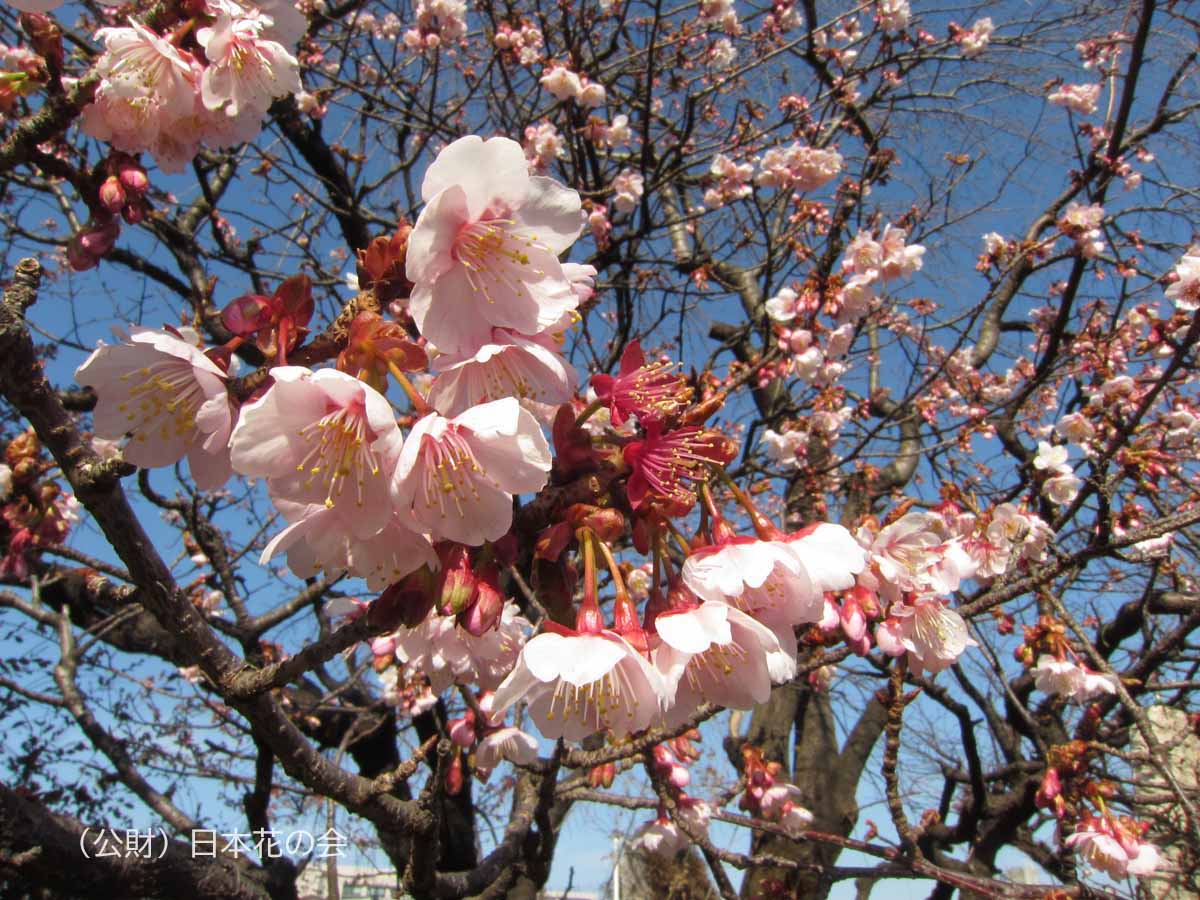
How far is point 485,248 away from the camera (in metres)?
0.91

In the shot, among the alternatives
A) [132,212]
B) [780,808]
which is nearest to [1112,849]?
[780,808]

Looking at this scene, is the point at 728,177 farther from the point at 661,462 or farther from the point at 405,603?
the point at 405,603

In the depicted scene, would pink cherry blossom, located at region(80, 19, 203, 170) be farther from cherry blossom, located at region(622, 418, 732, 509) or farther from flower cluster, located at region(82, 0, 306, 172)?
cherry blossom, located at region(622, 418, 732, 509)

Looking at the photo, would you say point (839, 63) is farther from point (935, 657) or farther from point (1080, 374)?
point (935, 657)

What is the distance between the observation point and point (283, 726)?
46.6 inches

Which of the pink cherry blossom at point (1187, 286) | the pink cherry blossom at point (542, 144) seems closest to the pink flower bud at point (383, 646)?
the pink cherry blossom at point (1187, 286)

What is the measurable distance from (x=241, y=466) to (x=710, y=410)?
0.54 metres

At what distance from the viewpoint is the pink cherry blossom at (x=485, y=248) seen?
856 millimetres

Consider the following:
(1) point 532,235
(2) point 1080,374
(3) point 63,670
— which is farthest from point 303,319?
(2) point 1080,374

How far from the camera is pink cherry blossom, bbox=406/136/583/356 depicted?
86 cm

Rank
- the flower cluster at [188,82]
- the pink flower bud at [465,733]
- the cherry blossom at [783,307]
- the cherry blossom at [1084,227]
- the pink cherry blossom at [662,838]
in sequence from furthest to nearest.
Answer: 1. the cherry blossom at [1084,227]
2. the cherry blossom at [783,307]
3. the pink cherry blossom at [662,838]
4. the pink flower bud at [465,733]
5. the flower cluster at [188,82]

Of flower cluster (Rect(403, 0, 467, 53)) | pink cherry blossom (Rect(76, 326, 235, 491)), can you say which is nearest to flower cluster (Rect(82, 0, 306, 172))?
pink cherry blossom (Rect(76, 326, 235, 491))

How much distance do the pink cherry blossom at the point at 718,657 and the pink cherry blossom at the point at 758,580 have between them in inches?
1.1

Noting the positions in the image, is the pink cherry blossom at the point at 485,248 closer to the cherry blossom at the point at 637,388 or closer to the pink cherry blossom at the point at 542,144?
the cherry blossom at the point at 637,388
